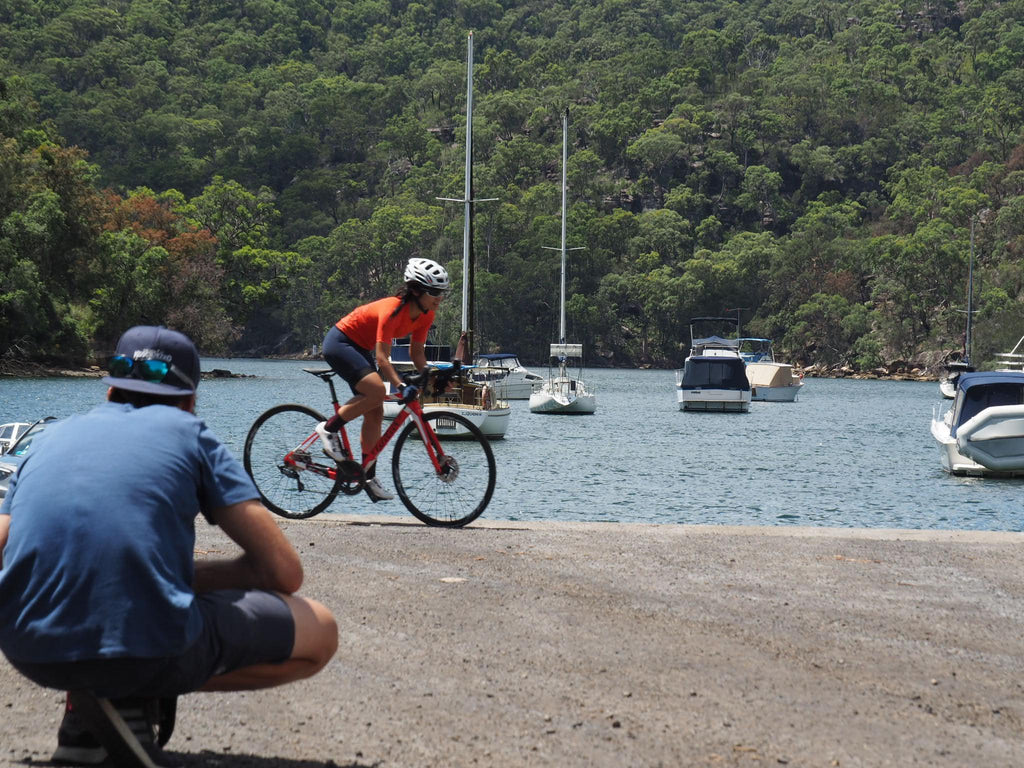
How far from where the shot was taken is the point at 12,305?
67375 millimetres

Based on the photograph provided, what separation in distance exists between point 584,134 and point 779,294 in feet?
158

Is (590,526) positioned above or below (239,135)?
below

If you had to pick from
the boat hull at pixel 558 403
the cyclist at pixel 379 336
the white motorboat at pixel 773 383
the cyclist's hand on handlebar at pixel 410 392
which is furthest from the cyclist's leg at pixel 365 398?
the white motorboat at pixel 773 383

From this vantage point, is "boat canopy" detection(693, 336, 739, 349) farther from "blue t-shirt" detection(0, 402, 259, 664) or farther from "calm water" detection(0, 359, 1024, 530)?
"blue t-shirt" detection(0, 402, 259, 664)

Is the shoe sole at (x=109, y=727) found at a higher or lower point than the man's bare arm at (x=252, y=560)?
lower

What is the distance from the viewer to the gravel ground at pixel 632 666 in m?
4.20

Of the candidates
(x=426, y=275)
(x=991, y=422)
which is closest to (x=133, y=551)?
(x=426, y=275)

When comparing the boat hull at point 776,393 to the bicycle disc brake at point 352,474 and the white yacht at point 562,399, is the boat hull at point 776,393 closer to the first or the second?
the white yacht at point 562,399

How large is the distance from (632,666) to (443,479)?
445 centimetres

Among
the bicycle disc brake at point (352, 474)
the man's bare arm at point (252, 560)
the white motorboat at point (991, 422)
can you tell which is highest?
the man's bare arm at point (252, 560)

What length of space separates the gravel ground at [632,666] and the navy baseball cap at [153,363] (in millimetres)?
1060

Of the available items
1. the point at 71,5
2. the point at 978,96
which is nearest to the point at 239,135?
the point at 71,5

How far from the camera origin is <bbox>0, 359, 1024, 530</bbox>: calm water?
22188 millimetres

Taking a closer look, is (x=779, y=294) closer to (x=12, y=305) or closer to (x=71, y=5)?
(x=12, y=305)
